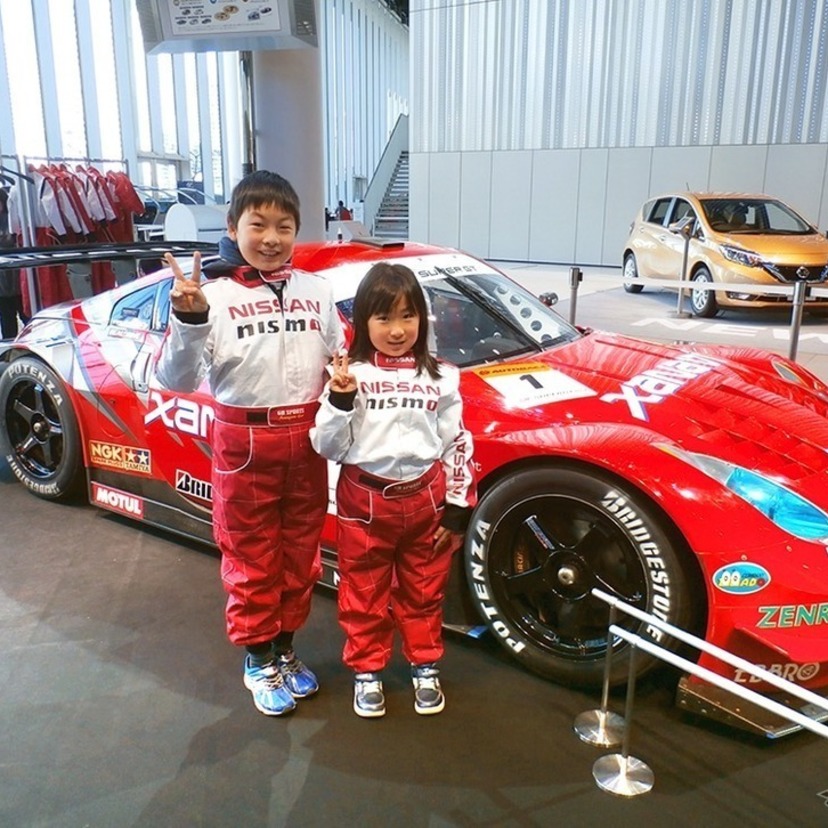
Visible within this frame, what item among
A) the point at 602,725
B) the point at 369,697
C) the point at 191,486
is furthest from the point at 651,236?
the point at 369,697

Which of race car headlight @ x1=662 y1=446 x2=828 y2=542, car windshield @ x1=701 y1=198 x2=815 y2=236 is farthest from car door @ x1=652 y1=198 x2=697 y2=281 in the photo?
race car headlight @ x1=662 y1=446 x2=828 y2=542

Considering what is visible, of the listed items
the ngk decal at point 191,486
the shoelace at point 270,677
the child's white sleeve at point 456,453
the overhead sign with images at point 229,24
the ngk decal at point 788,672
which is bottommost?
the shoelace at point 270,677

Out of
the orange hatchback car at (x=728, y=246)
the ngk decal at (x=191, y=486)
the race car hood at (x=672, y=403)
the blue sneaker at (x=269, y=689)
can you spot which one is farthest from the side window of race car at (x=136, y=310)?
the orange hatchback car at (x=728, y=246)

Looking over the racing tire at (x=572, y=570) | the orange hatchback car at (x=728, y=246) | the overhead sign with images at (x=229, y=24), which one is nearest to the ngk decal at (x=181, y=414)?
the racing tire at (x=572, y=570)

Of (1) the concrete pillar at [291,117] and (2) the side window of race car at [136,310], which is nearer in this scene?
(2) the side window of race car at [136,310]

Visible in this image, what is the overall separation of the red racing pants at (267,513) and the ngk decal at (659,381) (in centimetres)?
102

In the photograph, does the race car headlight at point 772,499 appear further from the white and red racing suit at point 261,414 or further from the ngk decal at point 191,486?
the ngk decal at point 191,486

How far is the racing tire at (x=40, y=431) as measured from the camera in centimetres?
383

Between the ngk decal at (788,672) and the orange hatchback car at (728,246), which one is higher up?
the orange hatchback car at (728,246)

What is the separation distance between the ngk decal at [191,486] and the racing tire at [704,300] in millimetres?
7746

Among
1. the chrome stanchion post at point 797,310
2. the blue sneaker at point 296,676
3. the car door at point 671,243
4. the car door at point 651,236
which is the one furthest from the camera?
the car door at point 651,236

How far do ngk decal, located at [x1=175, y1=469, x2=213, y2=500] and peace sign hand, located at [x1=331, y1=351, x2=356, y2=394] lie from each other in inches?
51.4

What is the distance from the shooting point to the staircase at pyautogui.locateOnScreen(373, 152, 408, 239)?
74.1 ft

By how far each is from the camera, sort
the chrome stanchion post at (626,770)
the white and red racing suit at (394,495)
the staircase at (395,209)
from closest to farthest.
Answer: the chrome stanchion post at (626,770), the white and red racing suit at (394,495), the staircase at (395,209)
